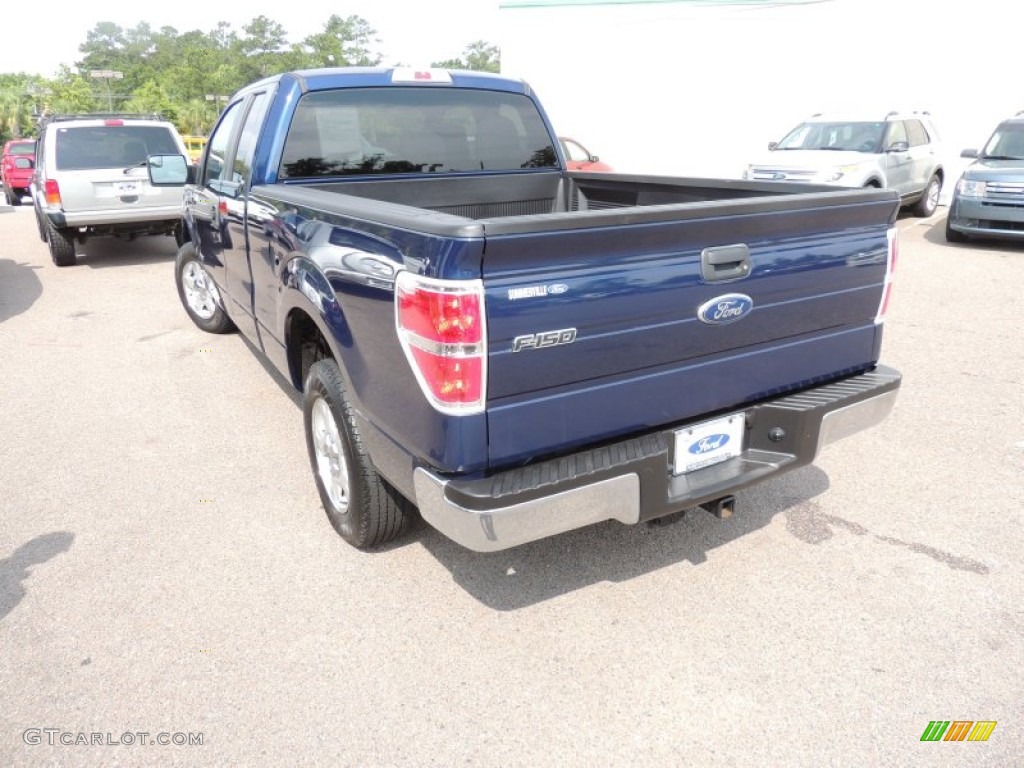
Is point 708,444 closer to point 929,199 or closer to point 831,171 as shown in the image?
point 831,171

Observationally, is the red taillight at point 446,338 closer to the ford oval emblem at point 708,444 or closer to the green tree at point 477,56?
the ford oval emblem at point 708,444

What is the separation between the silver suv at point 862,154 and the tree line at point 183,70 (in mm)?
45911

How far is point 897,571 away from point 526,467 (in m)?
1.78

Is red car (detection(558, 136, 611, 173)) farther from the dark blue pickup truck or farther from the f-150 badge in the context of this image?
the f-150 badge

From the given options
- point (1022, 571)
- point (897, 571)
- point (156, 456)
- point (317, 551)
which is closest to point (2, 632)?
point (317, 551)

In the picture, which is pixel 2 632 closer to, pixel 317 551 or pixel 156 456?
pixel 317 551

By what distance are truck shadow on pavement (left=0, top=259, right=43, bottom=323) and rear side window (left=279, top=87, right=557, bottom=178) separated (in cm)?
555

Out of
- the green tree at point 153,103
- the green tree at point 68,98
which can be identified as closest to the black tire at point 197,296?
the green tree at point 68,98

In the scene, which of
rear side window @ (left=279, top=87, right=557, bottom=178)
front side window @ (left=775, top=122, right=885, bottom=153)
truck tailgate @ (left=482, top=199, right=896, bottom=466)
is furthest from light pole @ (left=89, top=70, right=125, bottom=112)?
truck tailgate @ (left=482, top=199, right=896, bottom=466)

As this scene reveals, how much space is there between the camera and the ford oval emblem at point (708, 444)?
2768mm

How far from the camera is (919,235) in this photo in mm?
12094

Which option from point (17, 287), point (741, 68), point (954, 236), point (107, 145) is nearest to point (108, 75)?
point (741, 68)

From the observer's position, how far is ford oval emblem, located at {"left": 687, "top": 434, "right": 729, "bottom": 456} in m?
2.77

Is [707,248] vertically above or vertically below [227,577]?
above
